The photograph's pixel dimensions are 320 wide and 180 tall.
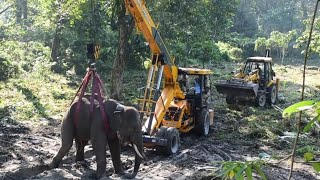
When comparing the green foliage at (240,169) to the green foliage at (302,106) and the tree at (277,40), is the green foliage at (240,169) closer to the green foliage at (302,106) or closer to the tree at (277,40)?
the green foliage at (302,106)

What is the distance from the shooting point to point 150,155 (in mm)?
9984

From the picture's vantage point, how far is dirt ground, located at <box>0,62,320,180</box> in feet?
27.0

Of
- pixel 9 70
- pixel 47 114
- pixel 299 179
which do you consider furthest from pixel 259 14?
pixel 299 179

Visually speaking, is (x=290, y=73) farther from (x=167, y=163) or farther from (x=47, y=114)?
(x=167, y=163)

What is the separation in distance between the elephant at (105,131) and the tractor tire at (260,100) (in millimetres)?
10691

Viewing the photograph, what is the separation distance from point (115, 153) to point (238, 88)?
33.7ft

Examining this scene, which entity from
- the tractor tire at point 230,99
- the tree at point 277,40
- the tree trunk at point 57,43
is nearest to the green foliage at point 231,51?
the tree at point 277,40

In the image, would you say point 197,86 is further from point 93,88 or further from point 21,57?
point 21,57

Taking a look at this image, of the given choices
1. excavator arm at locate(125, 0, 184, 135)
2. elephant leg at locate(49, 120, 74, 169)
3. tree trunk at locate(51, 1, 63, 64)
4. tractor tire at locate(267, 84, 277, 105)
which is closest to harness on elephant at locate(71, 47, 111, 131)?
elephant leg at locate(49, 120, 74, 169)

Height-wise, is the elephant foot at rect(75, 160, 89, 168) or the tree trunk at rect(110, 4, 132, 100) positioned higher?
the tree trunk at rect(110, 4, 132, 100)

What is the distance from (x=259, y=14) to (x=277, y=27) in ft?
9.35

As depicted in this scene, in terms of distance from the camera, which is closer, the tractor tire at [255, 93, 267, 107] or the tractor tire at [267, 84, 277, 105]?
the tractor tire at [255, 93, 267, 107]

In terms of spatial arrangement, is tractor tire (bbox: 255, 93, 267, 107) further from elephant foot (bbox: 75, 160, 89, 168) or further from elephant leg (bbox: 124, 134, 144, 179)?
elephant leg (bbox: 124, 134, 144, 179)

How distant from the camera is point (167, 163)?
9.30 meters
